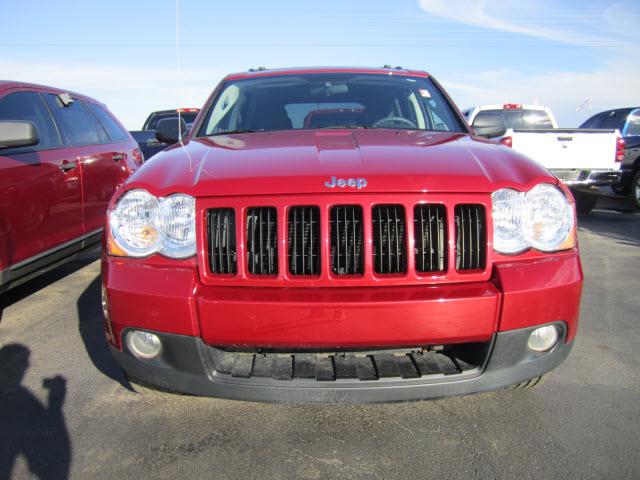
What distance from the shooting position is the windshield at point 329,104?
139 inches

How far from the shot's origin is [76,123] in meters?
5.00

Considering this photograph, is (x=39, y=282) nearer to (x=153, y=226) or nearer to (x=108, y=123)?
(x=108, y=123)

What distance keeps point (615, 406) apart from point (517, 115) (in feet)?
34.8

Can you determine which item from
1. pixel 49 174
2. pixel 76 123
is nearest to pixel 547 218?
pixel 49 174

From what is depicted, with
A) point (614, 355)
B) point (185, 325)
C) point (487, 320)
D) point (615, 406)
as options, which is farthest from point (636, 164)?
point (185, 325)

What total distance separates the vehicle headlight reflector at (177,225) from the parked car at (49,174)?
1.86 metres

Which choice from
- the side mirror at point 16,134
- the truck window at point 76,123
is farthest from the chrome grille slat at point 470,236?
the truck window at point 76,123

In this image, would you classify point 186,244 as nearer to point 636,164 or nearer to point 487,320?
point 487,320

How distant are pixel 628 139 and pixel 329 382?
10.1 m

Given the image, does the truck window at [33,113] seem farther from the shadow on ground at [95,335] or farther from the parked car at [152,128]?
the parked car at [152,128]

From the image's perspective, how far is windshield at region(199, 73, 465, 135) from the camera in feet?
11.6

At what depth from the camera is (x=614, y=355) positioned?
3.21 metres

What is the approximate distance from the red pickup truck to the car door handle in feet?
7.63

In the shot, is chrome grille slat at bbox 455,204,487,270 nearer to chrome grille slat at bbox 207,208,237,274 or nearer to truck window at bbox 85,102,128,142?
chrome grille slat at bbox 207,208,237,274
